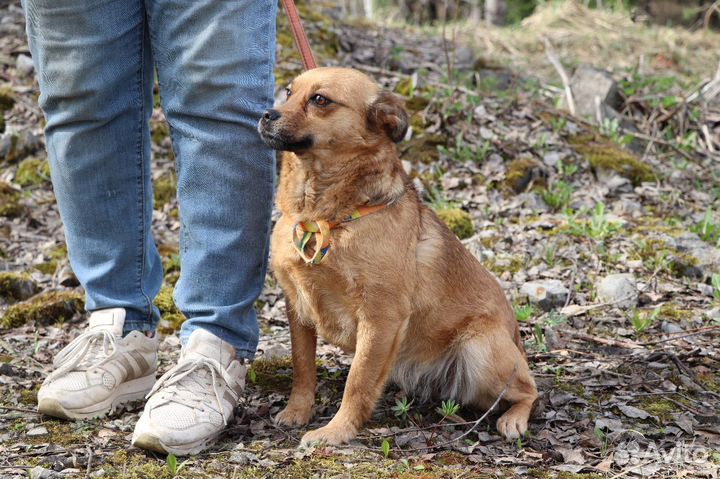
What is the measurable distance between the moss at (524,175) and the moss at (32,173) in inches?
141

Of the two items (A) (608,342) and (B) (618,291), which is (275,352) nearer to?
(A) (608,342)

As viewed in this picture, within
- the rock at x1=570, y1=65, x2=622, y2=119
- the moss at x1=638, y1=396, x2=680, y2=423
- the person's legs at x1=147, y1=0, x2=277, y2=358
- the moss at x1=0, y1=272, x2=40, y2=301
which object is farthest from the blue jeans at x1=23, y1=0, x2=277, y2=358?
the rock at x1=570, y1=65, x2=622, y2=119

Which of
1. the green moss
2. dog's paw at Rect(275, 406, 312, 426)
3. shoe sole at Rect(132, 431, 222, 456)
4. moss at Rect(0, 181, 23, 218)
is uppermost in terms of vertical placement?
shoe sole at Rect(132, 431, 222, 456)

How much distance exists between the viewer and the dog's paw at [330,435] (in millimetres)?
2832

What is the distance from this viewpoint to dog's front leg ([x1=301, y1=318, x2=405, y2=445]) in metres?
2.94

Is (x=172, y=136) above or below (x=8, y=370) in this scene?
above

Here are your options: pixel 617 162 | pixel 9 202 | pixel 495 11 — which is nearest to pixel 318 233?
pixel 9 202

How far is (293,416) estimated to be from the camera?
3.08 meters

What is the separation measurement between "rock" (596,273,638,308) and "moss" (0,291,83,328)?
301 cm

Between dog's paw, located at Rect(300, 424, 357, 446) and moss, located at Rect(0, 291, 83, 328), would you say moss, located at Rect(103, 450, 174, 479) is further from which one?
moss, located at Rect(0, 291, 83, 328)

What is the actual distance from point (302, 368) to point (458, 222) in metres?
2.33

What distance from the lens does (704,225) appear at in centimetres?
512

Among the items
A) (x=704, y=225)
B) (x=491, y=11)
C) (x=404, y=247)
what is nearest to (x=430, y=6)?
(x=491, y=11)

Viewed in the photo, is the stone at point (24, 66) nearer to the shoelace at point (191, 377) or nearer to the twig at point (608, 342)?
the shoelace at point (191, 377)
